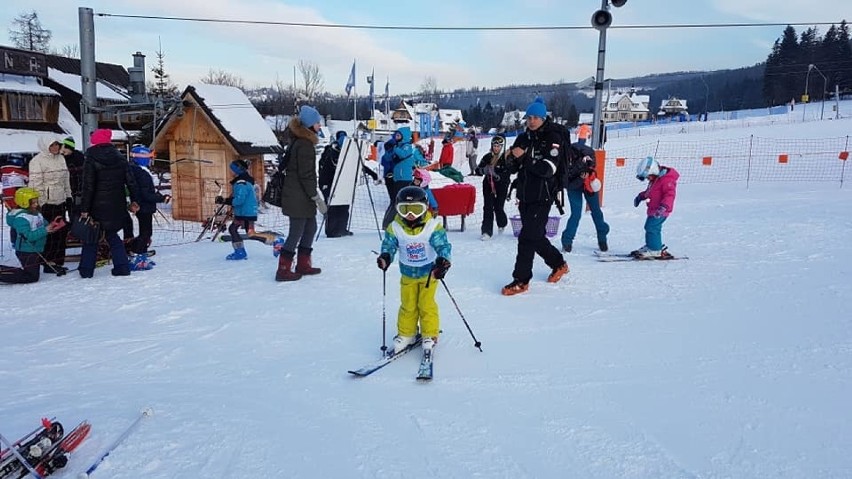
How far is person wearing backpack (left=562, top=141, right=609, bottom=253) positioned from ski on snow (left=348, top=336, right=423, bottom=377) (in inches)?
156

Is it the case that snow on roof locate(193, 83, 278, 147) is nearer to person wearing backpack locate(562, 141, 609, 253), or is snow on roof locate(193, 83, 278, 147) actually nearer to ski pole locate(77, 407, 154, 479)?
person wearing backpack locate(562, 141, 609, 253)

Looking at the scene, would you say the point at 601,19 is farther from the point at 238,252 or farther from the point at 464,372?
the point at 464,372

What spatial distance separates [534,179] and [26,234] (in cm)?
609

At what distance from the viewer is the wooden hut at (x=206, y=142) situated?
55.1 feet

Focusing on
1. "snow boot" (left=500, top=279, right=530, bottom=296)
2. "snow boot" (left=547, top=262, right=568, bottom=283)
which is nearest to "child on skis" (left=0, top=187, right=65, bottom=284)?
"snow boot" (left=500, top=279, right=530, bottom=296)

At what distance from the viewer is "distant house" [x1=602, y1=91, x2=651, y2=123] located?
374ft

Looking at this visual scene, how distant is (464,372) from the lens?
13.7ft

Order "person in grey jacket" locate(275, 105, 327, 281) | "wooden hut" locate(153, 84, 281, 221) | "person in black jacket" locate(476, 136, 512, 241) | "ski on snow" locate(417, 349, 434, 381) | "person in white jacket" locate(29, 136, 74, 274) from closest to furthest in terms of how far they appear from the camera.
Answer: "ski on snow" locate(417, 349, 434, 381)
"person in grey jacket" locate(275, 105, 327, 281)
"person in white jacket" locate(29, 136, 74, 274)
"person in black jacket" locate(476, 136, 512, 241)
"wooden hut" locate(153, 84, 281, 221)

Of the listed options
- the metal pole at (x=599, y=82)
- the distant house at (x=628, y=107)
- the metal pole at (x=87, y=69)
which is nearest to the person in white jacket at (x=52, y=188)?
the metal pole at (x=87, y=69)

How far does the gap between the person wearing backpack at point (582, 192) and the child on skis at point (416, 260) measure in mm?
3675

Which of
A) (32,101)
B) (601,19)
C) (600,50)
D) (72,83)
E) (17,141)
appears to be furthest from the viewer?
(72,83)

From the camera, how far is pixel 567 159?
6.21 m

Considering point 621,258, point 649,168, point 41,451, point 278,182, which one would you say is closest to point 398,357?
point 41,451

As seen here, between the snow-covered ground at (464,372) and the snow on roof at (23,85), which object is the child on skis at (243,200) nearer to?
the snow-covered ground at (464,372)
